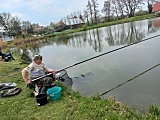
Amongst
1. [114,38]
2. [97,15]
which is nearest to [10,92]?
[114,38]

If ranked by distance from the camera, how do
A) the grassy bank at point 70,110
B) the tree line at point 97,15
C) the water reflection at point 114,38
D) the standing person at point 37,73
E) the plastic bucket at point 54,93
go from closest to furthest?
the grassy bank at point 70,110 → the plastic bucket at point 54,93 → the standing person at point 37,73 → the water reflection at point 114,38 → the tree line at point 97,15

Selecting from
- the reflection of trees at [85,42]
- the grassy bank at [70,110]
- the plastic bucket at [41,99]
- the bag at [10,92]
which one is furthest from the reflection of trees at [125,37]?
the plastic bucket at [41,99]

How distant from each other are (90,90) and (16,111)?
2.59 metres

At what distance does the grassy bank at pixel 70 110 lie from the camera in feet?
11.9

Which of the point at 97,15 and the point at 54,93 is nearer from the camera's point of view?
the point at 54,93

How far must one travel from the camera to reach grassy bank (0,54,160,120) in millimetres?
3641

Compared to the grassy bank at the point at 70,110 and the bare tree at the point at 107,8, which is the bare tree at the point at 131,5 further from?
the grassy bank at the point at 70,110

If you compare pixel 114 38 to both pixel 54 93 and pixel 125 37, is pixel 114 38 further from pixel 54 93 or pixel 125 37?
pixel 54 93

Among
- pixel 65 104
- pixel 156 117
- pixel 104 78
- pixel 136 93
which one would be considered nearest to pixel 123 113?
pixel 156 117

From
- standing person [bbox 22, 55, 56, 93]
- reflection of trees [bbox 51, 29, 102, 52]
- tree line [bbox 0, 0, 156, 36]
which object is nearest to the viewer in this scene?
standing person [bbox 22, 55, 56, 93]

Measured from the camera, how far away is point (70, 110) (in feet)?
13.4

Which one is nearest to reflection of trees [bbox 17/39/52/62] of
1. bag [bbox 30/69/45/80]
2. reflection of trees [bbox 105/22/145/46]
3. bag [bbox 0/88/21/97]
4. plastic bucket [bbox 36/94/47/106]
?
reflection of trees [bbox 105/22/145/46]

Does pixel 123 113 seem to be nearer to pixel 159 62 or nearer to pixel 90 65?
pixel 159 62

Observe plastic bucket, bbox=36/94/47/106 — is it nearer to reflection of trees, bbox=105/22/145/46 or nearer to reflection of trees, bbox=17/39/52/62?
reflection of trees, bbox=17/39/52/62
